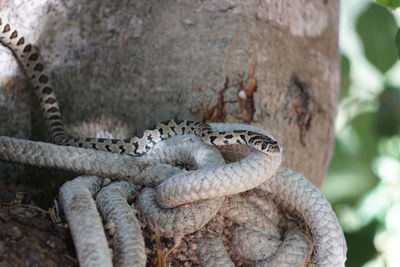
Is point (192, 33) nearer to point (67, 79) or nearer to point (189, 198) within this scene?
point (67, 79)

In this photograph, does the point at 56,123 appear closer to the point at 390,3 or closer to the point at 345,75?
the point at 390,3

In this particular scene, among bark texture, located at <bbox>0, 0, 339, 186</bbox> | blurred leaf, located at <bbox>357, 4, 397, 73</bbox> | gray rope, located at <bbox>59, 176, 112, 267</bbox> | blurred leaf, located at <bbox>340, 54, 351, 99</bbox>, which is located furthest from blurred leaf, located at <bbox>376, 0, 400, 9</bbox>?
blurred leaf, located at <bbox>340, 54, 351, 99</bbox>

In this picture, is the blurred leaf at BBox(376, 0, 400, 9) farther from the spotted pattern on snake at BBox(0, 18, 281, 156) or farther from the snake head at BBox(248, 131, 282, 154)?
the spotted pattern on snake at BBox(0, 18, 281, 156)

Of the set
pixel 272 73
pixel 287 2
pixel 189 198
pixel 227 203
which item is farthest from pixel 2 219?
pixel 287 2

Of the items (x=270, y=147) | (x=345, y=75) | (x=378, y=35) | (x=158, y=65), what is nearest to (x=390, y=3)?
(x=270, y=147)

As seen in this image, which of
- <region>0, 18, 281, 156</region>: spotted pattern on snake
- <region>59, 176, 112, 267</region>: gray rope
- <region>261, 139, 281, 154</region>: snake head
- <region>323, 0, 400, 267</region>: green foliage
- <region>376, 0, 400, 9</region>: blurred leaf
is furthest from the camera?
<region>323, 0, 400, 267</region>: green foliage
